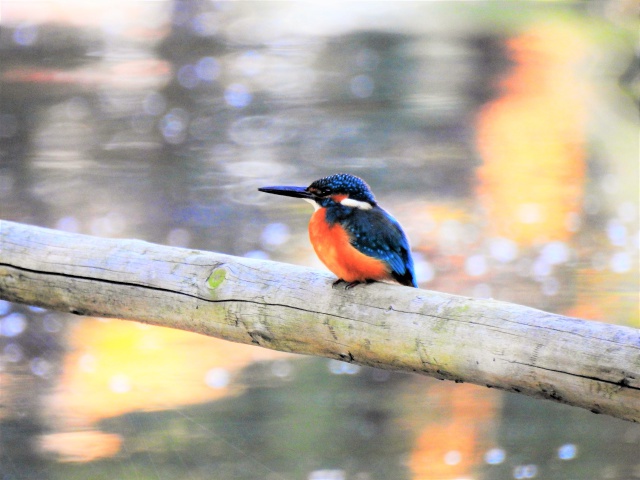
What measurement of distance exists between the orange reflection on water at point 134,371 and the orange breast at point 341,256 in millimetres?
1196

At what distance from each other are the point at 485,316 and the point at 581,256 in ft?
9.07

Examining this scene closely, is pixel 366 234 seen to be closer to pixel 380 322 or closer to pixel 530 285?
pixel 380 322

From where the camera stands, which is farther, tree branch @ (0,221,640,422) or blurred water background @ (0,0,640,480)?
blurred water background @ (0,0,640,480)

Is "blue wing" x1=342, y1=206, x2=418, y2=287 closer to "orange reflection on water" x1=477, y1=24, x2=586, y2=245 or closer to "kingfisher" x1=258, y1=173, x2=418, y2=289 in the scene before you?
"kingfisher" x1=258, y1=173, x2=418, y2=289

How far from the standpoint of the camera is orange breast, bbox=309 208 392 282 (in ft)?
4.57

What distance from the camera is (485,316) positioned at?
3.68ft

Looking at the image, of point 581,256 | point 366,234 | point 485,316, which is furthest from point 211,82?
point 485,316

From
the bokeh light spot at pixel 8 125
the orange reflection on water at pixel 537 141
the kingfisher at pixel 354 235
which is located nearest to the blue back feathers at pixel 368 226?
the kingfisher at pixel 354 235

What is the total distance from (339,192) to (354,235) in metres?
0.13

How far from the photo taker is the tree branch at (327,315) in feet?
3.34

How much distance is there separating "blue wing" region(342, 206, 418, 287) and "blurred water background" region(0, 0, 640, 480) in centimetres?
105

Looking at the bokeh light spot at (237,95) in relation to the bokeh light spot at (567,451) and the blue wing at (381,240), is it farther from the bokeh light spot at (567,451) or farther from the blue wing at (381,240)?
the blue wing at (381,240)

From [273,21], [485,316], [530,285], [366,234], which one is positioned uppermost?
[273,21]

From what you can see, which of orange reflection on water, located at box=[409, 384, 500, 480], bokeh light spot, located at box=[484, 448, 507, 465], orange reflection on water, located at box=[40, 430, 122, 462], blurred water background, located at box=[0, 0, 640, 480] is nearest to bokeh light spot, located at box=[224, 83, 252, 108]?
blurred water background, located at box=[0, 0, 640, 480]
